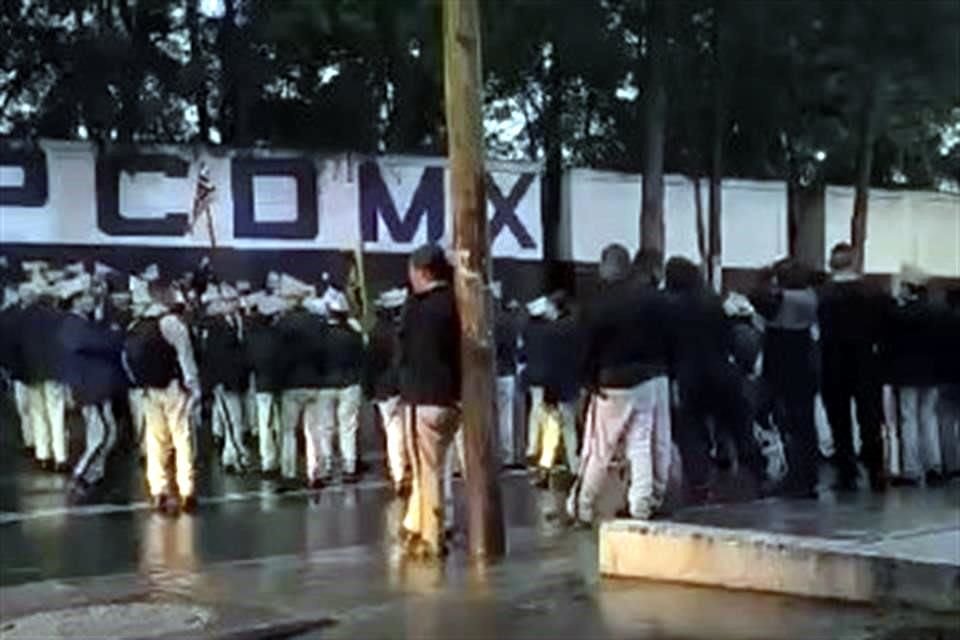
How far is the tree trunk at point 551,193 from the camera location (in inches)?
944

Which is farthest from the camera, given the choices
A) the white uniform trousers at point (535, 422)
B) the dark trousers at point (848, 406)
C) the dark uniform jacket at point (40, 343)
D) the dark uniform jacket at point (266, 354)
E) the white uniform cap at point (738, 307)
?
the dark uniform jacket at point (40, 343)

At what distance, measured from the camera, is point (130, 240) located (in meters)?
24.3

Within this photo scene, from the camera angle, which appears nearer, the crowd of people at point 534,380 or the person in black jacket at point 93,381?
the crowd of people at point 534,380

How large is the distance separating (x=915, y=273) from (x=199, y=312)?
7977 millimetres

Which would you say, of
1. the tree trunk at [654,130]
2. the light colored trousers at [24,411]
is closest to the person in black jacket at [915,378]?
the tree trunk at [654,130]

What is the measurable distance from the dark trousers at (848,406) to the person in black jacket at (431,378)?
4.07 metres

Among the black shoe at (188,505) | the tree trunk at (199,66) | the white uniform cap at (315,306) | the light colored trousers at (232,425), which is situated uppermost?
the tree trunk at (199,66)

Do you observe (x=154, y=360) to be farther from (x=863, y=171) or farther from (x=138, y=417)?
(x=863, y=171)

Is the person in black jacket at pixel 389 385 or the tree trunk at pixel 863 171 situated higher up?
the tree trunk at pixel 863 171

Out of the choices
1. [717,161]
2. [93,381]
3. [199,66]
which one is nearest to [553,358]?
[717,161]

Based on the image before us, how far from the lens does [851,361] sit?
14.7 m

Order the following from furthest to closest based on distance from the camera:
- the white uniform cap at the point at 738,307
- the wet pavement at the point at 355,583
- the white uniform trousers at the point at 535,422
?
the white uniform trousers at the point at 535,422, the white uniform cap at the point at 738,307, the wet pavement at the point at 355,583

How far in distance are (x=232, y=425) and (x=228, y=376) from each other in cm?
58

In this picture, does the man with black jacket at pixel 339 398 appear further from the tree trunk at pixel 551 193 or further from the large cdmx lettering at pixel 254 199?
the large cdmx lettering at pixel 254 199
